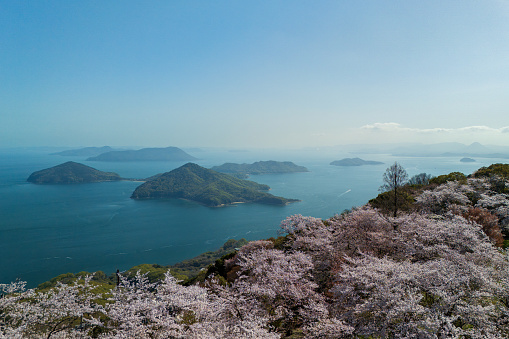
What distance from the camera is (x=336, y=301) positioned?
8.84 m

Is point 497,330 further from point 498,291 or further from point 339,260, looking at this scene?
point 339,260

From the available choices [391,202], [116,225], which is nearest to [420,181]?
[391,202]

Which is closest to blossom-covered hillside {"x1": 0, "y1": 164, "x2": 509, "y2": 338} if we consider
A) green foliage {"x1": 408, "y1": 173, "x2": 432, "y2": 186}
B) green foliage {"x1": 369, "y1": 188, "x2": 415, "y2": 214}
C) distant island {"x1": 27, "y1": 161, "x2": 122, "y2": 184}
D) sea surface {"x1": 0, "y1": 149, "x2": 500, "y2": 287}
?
green foliage {"x1": 369, "y1": 188, "x2": 415, "y2": 214}

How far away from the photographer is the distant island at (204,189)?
118000 millimetres

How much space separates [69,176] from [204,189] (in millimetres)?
92643

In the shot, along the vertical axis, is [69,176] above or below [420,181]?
below

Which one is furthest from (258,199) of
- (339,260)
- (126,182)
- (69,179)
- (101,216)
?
(69,179)

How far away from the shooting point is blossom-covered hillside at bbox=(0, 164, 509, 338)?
5.87 metres

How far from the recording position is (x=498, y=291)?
6.40 meters

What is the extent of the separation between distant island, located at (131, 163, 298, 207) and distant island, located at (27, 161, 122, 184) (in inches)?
1912

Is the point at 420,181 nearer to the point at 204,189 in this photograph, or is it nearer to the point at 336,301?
the point at 336,301

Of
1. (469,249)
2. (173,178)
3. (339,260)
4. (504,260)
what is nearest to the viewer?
(504,260)

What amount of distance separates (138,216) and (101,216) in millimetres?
12597

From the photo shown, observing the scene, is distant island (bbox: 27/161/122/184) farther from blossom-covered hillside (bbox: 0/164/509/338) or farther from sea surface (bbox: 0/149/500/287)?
blossom-covered hillside (bbox: 0/164/509/338)
